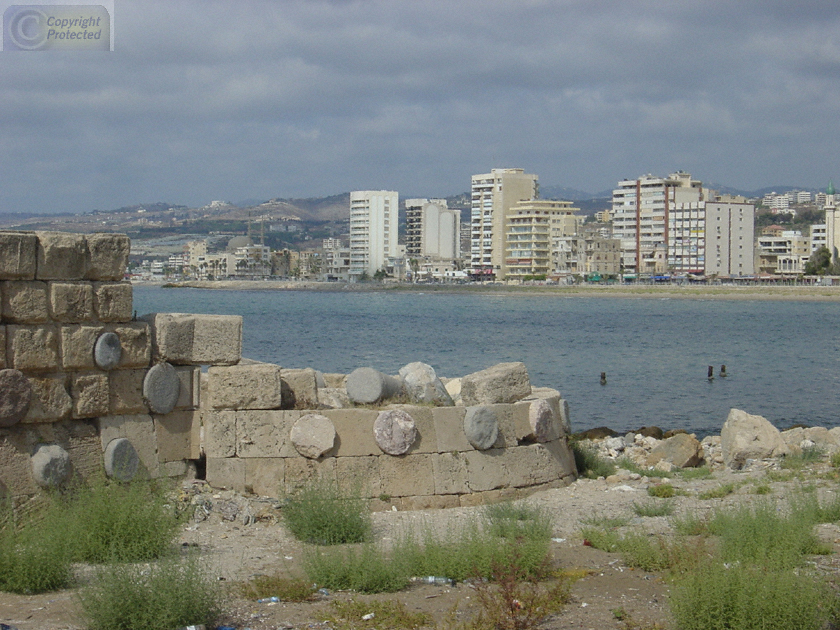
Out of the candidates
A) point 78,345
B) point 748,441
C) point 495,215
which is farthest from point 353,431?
point 495,215

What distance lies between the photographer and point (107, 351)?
359 inches

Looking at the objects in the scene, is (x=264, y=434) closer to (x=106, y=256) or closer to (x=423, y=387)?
(x=423, y=387)

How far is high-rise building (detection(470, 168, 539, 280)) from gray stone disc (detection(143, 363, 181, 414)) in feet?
541

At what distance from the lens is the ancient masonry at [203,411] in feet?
28.2

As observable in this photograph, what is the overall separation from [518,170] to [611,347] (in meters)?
142

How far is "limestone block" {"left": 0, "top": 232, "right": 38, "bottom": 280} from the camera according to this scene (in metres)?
8.37

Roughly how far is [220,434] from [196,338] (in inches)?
41.1

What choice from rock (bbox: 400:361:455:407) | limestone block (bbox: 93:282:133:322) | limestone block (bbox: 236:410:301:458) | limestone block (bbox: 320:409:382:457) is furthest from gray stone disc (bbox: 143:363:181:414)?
rock (bbox: 400:361:455:407)

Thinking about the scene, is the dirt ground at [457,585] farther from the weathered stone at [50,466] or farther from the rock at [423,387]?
the rock at [423,387]

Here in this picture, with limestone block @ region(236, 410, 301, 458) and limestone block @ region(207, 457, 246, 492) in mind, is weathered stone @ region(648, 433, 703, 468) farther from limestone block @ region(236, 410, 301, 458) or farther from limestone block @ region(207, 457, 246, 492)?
limestone block @ region(207, 457, 246, 492)

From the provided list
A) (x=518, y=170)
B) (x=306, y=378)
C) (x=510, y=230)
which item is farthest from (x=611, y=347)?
(x=518, y=170)

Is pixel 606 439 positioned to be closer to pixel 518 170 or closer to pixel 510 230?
pixel 510 230

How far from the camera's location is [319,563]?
7332 millimetres

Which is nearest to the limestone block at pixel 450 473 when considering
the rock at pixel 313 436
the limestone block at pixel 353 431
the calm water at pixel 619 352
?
the limestone block at pixel 353 431
